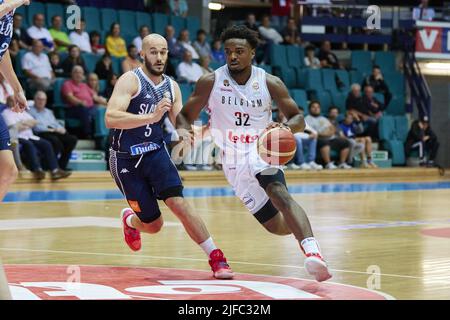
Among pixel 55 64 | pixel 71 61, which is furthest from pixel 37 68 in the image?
pixel 71 61

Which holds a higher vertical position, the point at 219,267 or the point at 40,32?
the point at 40,32

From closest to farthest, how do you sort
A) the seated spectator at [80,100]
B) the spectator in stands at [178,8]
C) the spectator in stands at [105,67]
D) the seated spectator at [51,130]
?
the seated spectator at [51,130] < the seated spectator at [80,100] < the spectator in stands at [105,67] < the spectator in stands at [178,8]

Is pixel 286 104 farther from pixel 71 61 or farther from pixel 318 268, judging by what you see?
pixel 71 61

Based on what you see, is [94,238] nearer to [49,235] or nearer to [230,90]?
[49,235]

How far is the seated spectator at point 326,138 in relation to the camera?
21.6 m

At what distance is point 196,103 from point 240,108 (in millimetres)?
357

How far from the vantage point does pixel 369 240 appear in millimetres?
10141

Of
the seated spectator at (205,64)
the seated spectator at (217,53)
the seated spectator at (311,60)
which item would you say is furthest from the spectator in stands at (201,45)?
the seated spectator at (311,60)

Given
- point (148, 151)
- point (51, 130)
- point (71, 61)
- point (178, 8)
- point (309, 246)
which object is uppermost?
point (178, 8)

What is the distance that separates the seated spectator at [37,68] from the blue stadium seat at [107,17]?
3065 mm

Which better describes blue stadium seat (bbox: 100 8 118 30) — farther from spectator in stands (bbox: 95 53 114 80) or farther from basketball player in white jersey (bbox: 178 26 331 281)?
basketball player in white jersey (bbox: 178 26 331 281)

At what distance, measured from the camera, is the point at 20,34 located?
61.8ft

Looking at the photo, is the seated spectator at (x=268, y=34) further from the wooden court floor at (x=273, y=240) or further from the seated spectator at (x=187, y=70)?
the wooden court floor at (x=273, y=240)

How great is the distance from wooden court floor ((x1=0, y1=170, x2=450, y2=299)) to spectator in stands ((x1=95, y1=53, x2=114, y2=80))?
3.65m
